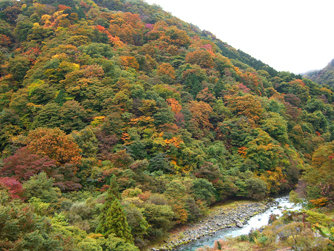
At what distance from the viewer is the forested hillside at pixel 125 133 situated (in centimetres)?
1788

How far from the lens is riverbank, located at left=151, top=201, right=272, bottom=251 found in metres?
21.7

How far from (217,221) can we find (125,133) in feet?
45.9

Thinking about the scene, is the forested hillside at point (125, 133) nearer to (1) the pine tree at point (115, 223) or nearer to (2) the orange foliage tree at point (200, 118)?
(1) the pine tree at point (115, 223)

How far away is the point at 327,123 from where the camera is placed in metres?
55.3

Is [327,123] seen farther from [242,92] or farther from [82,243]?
[82,243]

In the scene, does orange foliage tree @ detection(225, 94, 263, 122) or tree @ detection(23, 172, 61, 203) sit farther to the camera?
orange foliage tree @ detection(225, 94, 263, 122)

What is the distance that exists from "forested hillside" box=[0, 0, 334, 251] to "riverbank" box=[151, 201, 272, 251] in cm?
107

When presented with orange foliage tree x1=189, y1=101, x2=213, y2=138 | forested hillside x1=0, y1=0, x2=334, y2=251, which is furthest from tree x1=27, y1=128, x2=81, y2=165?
orange foliage tree x1=189, y1=101, x2=213, y2=138

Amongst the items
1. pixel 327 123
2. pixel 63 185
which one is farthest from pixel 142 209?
pixel 327 123

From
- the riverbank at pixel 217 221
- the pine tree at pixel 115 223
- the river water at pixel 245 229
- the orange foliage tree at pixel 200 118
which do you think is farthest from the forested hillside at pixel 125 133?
the river water at pixel 245 229

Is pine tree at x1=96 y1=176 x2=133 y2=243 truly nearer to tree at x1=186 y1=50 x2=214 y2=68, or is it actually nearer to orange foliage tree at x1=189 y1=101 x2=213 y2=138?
orange foliage tree at x1=189 y1=101 x2=213 y2=138

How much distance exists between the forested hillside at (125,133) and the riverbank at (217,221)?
1074mm

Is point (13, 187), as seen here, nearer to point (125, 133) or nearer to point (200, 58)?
point (125, 133)

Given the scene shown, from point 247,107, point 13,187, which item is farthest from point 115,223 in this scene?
point 247,107
